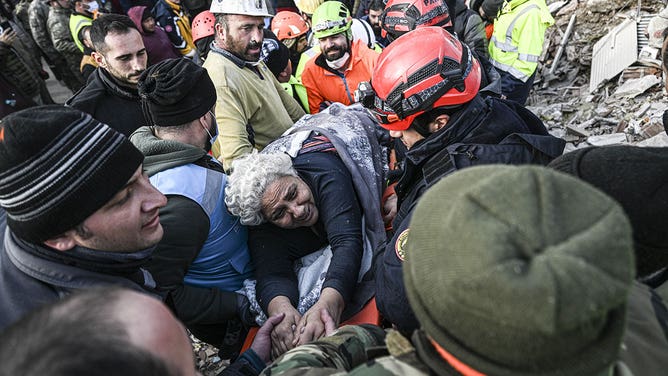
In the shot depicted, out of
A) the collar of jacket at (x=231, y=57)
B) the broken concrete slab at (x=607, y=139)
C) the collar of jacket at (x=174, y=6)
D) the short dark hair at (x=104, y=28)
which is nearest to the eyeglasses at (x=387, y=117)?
the collar of jacket at (x=231, y=57)

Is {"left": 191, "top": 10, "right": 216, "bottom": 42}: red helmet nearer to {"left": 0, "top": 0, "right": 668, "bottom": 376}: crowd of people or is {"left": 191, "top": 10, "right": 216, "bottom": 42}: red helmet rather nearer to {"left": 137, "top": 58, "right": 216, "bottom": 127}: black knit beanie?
{"left": 0, "top": 0, "right": 668, "bottom": 376}: crowd of people

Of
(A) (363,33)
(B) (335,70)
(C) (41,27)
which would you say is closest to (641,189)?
(B) (335,70)

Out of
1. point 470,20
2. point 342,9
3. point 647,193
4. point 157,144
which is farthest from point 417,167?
point 470,20

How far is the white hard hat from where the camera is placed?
377 centimetres

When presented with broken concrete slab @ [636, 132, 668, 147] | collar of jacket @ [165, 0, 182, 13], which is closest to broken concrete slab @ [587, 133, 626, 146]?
broken concrete slab @ [636, 132, 668, 147]

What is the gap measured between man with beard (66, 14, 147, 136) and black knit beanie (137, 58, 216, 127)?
4.41 ft

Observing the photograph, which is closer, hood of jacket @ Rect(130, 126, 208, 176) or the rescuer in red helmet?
the rescuer in red helmet

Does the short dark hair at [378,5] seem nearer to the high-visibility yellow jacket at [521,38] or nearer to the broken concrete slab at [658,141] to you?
the high-visibility yellow jacket at [521,38]

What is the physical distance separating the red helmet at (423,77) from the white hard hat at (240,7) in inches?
70.6

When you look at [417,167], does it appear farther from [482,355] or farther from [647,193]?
[482,355]

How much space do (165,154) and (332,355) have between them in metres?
1.43

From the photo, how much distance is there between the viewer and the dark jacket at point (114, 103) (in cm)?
401

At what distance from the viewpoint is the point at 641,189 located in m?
1.31

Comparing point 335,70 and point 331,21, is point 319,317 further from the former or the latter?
point 331,21
